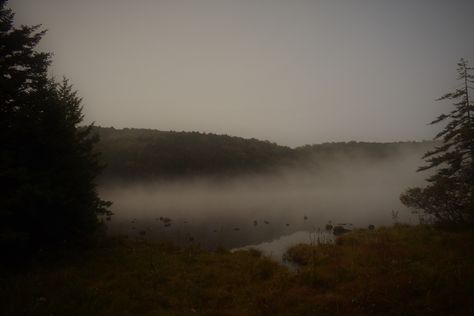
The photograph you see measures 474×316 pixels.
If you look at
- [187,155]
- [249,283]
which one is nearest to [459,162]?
[249,283]

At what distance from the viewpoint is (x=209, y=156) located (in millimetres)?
98125

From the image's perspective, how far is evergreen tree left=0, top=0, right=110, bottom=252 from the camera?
12609mm

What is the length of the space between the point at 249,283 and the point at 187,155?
8380cm

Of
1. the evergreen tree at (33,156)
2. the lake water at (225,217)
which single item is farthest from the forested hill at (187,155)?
the evergreen tree at (33,156)

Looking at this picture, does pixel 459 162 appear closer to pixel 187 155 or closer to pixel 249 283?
pixel 249 283

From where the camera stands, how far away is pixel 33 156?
47.0ft

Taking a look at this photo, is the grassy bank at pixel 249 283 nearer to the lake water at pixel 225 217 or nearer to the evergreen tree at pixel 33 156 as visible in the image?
the evergreen tree at pixel 33 156

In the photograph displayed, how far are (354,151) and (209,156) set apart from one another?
3244 inches

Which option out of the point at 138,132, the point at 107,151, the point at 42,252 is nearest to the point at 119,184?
the point at 107,151

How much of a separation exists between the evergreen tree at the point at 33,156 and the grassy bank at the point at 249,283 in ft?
5.80

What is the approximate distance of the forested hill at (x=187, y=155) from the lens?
88.1m

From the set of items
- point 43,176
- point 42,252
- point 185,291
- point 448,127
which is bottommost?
point 185,291

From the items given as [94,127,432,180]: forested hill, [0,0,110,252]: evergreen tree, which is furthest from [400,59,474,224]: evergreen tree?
[94,127,432,180]: forested hill

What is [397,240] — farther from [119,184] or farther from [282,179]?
[282,179]
